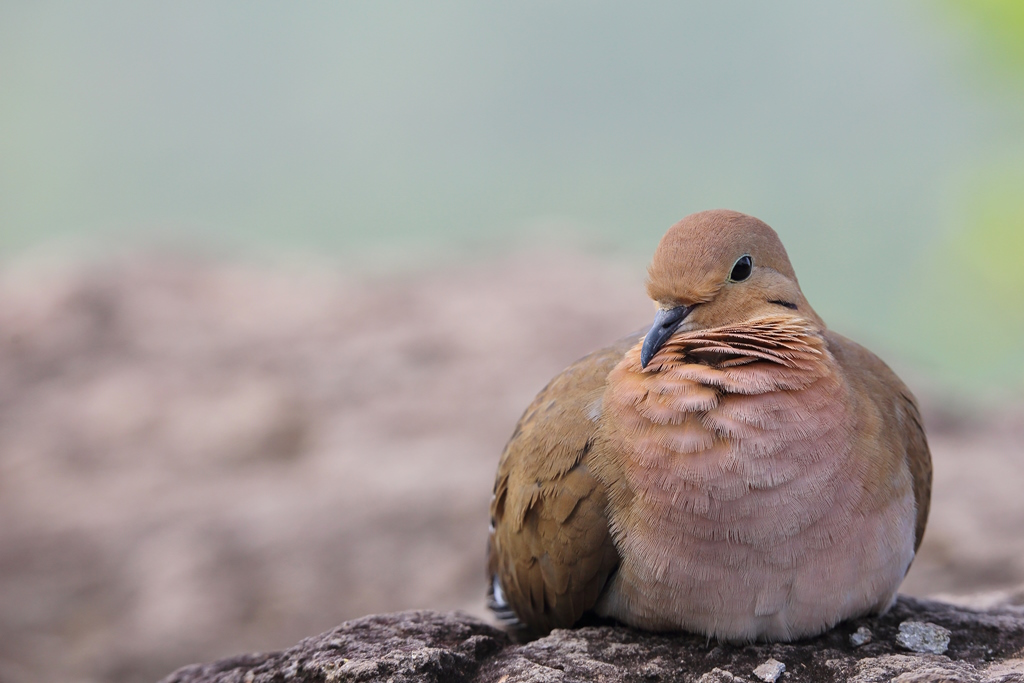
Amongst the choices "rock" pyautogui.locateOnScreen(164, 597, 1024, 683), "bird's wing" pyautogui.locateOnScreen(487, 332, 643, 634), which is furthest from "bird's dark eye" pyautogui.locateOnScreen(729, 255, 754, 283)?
"rock" pyautogui.locateOnScreen(164, 597, 1024, 683)

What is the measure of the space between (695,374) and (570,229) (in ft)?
24.9

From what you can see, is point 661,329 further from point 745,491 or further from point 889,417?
point 889,417

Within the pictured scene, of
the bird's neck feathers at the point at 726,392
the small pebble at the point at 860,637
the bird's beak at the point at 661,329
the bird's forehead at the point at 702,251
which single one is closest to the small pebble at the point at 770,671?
the small pebble at the point at 860,637

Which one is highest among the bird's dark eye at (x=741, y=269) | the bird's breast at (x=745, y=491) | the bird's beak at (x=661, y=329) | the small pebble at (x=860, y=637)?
the bird's dark eye at (x=741, y=269)

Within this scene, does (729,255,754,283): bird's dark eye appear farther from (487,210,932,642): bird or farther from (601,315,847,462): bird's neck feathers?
(601,315,847,462): bird's neck feathers

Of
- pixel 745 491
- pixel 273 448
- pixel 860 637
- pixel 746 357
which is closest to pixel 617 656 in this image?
pixel 745 491

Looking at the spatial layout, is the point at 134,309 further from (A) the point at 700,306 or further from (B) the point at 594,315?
Answer: (A) the point at 700,306

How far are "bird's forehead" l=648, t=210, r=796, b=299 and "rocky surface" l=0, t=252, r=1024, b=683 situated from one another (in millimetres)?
2016

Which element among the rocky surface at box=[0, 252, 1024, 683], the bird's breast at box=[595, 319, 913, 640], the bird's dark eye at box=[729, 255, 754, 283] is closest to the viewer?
the bird's breast at box=[595, 319, 913, 640]

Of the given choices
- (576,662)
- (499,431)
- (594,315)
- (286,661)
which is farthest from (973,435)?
(286,661)

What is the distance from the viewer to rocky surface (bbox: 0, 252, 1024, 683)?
5.24m

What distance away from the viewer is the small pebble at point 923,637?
2705 mm

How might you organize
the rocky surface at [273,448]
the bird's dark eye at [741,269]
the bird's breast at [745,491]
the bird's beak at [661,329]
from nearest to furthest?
the bird's breast at [745,491] < the bird's beak at [661,329] < the bird's dark eye at [741,269] < the rocky surface at [273,448]

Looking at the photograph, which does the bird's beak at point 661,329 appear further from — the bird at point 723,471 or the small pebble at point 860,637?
the small pebble at point 860,637
